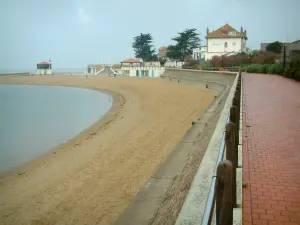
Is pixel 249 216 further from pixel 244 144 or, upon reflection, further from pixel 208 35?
pixel 208 35

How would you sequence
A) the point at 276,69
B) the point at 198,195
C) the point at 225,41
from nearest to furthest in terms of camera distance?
the point at 198,195 → the point at 276,69 → the point at 225,41

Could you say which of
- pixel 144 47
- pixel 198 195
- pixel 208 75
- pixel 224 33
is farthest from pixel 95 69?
pixel 198 195

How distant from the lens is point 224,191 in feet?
6.92

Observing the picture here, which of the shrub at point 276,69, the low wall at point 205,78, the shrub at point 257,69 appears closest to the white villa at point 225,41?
the low wall at point 205,78

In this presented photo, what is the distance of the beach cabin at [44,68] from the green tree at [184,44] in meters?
39.5

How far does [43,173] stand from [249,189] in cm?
768

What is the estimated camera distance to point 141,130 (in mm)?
14555

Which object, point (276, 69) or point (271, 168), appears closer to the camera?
point (271, 168)

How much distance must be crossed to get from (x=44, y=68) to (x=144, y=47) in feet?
106

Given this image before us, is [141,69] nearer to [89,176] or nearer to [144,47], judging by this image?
[144,47]

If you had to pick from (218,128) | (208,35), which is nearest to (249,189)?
(218,128)

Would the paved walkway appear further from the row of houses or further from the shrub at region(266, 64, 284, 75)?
the row of houses

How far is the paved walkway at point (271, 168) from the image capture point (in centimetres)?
325

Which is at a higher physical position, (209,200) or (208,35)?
(208,35)
